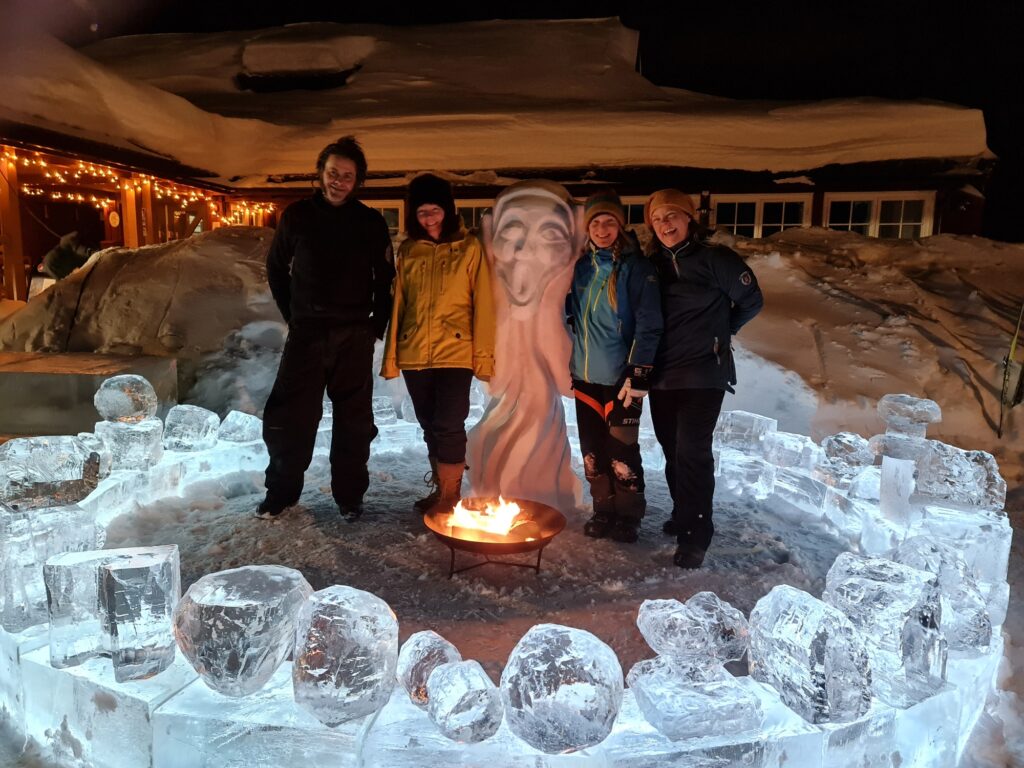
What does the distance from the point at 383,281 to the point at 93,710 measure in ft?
7.92

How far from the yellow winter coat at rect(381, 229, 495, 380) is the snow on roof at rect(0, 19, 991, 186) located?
744cm

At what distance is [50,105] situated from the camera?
27.7ft

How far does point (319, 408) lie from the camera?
12.6ft

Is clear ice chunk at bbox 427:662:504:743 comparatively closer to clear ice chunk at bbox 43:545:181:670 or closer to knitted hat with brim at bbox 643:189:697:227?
clear ice chunk at bbox 43:545:181:670

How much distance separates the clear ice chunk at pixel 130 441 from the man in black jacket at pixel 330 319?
805 mm

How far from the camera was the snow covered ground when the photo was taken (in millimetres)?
2855

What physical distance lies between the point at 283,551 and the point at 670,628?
2160 mm

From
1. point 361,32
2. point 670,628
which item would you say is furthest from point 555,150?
point 670,628

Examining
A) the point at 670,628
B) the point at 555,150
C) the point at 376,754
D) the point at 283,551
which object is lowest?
the point at 283,551

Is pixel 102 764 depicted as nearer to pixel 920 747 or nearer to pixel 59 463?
pixel 59 463

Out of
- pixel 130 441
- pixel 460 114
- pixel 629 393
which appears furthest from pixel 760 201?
pixel 130 441

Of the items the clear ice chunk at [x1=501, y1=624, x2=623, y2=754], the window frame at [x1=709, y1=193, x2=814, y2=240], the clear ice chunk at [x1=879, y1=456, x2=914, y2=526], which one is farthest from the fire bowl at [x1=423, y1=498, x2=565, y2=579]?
the window frame at [x1=709, y1=193, x2=814, y2=240]

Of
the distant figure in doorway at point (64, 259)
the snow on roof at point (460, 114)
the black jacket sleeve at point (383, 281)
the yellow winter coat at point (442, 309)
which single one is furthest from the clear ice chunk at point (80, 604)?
the distant figure in doorway at point (64, 259)

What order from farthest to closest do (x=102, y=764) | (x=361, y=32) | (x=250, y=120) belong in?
(x=361, y=32) < (x=250, y=120) < (x=102, y=764)
